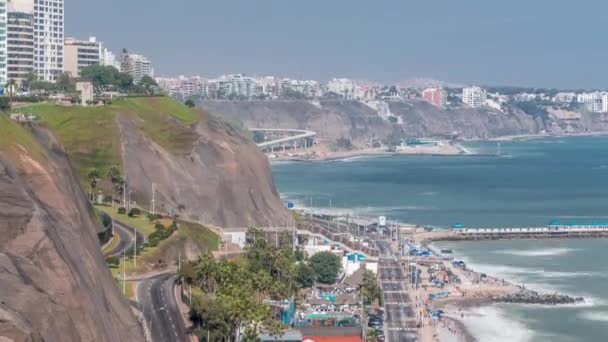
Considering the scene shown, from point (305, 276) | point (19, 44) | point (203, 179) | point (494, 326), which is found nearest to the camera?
point (494, 326)

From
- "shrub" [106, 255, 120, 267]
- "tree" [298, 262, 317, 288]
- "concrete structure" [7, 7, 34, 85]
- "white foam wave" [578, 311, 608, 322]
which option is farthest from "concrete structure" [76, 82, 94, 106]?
"white foam wave" [578, 311, 608, 322]

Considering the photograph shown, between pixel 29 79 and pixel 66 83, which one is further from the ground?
pixel 29 79

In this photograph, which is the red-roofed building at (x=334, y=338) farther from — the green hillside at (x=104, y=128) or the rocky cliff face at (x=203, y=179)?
the rocky cliff face at (x=203, y=179)

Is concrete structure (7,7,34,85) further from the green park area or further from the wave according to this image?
the wave

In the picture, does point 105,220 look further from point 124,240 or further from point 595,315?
point 595,315

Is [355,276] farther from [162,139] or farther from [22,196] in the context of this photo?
[22,196]

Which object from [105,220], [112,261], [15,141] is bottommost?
[112,261]

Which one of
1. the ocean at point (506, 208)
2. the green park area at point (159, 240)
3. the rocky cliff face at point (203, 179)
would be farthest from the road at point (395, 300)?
the green park area at point (159, 240)

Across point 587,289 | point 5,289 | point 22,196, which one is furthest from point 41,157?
point 587,289

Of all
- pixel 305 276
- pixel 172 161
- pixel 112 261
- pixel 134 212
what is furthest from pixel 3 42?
pixel 112 261
